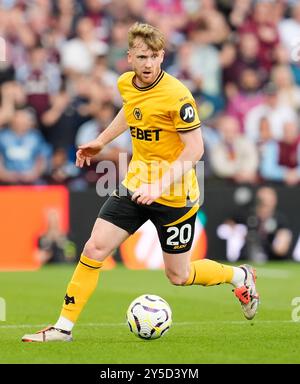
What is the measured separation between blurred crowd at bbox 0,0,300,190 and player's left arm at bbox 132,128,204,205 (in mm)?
8186

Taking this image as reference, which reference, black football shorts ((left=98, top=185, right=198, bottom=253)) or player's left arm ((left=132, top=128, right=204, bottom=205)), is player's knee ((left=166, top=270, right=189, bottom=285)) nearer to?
black football shorts ((left=98, top=185, right=198, bottom=253))

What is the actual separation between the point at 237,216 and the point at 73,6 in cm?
464

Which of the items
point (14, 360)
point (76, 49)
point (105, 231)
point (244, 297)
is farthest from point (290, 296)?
point (76, 49)

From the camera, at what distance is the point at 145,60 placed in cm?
834

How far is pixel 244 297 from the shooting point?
31.0 ft

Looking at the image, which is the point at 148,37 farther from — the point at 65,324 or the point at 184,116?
the point at 65,324

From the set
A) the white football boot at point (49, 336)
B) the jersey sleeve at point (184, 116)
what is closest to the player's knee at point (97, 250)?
the white football boot at point (49, 336)

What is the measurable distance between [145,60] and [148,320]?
2102 mm

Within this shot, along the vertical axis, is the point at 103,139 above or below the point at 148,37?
below

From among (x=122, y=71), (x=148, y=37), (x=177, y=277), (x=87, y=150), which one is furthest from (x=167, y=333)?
(x=122, y=71)

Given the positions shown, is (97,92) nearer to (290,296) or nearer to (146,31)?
(290,296)

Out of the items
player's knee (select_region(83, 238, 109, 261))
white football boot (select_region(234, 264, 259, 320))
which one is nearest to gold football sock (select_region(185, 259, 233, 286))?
white football boot (select_region(234, 264, 259, 320))

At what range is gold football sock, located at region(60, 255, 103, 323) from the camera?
8.63m

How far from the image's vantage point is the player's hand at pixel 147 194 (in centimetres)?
807
